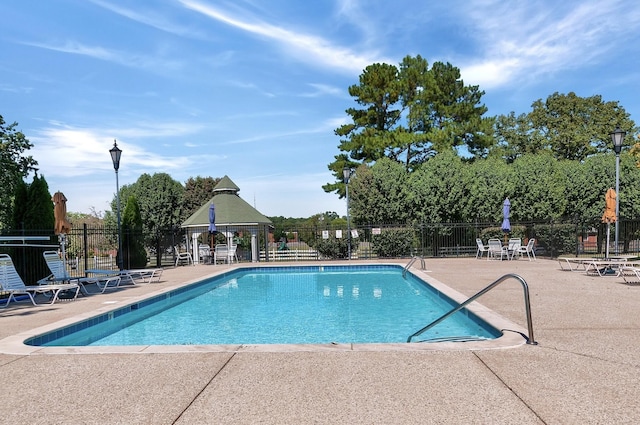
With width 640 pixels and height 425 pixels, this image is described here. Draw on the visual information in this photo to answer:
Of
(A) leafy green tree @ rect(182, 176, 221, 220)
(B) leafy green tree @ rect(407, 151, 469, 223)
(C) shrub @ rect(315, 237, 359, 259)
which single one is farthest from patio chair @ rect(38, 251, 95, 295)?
(A) leafy green tree @ rect(182, 176, 221, 220)

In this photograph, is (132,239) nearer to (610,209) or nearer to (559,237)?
(610,209)

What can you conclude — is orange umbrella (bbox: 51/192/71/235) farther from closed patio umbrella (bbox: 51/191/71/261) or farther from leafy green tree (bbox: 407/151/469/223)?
leafy green tree (bbox: 407/151/469/223)

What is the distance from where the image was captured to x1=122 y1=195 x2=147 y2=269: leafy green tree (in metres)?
17.6

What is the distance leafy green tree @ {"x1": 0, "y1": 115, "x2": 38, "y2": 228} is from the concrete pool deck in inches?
802

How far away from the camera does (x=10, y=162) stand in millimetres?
22656

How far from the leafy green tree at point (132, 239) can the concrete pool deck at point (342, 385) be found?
13374 mm

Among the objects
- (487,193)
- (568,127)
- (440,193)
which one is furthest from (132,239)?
(568,127)

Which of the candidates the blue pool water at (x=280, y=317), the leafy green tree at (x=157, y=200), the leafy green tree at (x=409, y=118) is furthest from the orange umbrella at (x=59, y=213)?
the leafy green tree at (x=157, y=200)

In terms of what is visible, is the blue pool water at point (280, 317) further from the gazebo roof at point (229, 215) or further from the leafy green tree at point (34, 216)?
the gazebo roof at point (229, 215)

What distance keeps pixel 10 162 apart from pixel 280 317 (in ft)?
68.9

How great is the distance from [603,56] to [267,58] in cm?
1624

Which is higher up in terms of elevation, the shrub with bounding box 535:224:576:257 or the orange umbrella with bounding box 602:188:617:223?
the orange umbrella with bounding box 602:188:617:223

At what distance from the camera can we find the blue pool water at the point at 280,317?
6863 mm

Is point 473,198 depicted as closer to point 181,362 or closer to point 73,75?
point 73,75
